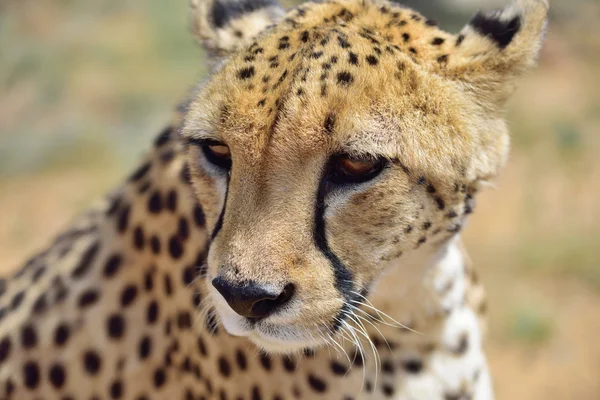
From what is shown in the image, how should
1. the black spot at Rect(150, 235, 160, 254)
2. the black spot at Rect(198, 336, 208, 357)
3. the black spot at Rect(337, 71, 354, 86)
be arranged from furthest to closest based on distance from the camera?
the black spot at Rect(150, 235, 160, 254) < the black spot at Rect(198, 336, 208, 357) < the black spot at Rect(337, 71, 354, 86)

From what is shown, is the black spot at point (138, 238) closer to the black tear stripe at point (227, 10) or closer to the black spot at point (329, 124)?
the black tear stripe at point (227, 10)

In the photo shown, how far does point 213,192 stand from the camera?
165 centimetres

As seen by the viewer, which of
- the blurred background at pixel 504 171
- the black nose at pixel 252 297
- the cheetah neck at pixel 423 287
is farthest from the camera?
the blurred background at pixel 504 171

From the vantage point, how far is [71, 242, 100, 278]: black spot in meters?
2.17

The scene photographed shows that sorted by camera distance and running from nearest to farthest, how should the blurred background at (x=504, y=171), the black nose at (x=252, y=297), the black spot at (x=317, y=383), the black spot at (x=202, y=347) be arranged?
the black nose at (x=252, y=297) → the black spot at (x=317, y=383) → the black spot at (x=202, y=347) → the blurred background at (x=504, y=171)

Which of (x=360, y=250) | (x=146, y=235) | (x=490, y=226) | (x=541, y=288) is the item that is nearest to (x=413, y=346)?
(x=360, y=250)

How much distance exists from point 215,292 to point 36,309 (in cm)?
87

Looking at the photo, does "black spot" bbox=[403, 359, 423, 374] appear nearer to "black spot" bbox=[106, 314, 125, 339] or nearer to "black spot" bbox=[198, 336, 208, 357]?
"black spot" bbox=[198, 336, 208, 357]

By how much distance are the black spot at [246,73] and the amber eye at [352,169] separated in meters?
0.24

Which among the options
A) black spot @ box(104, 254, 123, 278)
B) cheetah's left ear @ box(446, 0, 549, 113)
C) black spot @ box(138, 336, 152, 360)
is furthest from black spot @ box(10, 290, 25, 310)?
cheetah's left ear @ box(446, 0, 549, 113)

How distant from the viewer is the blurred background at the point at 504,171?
3871 millimetres

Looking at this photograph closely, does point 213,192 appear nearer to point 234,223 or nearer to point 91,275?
point 234,223

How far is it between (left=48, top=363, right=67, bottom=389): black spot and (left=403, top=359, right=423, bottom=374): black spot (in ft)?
2.80

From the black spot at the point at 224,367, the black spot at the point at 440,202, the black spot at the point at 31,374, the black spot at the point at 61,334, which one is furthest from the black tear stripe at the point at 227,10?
the black spot at the point at 31,374
